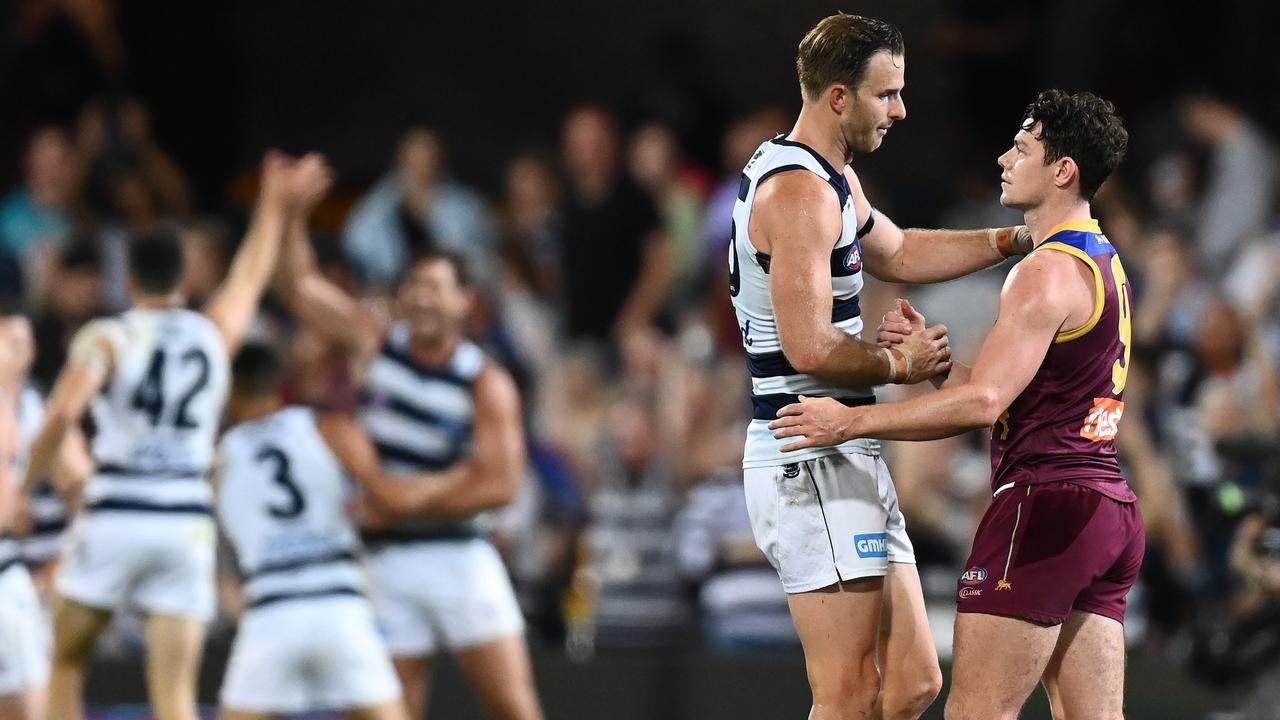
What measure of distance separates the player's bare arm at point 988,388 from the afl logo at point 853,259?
0.45 meters

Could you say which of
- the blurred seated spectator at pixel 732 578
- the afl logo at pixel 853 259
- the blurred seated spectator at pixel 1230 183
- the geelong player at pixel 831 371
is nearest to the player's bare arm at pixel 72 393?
the geelong player at pixel 831 371

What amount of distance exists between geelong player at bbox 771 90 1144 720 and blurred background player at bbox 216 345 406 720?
2.51m

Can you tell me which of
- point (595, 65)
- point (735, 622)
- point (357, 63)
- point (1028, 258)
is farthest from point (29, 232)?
point (1028, 258)

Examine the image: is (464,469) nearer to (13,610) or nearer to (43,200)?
(13,610)

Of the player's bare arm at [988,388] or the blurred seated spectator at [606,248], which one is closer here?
the player's bare arm at [988,388]

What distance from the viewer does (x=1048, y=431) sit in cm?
504

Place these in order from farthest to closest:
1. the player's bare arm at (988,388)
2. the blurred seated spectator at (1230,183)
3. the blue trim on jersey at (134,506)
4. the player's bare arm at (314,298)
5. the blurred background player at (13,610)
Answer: the blurred seated spectator at (1230,183), the player's bare arm at (314,298), the blue trim on jersey at (134,506), the blurred background player at (13,610), the player's bare arm at (988,388)

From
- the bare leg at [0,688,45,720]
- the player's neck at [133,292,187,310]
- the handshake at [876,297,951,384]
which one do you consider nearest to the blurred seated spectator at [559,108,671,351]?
the player's neck at [133,292,187,310]

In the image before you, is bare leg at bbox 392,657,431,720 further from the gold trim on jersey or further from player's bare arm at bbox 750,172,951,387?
the gold trim on jersey

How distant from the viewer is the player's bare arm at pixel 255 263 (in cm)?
759

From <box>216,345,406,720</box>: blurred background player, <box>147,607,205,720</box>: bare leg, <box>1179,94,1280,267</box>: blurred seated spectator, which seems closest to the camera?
<box>216,345,406,720</box>: blurred background player

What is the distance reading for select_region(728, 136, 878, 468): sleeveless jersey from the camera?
16.6 ft

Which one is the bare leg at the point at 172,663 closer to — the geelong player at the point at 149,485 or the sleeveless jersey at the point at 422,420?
the geelong player at the point at 149,485

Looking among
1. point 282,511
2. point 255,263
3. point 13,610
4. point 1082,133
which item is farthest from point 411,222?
point 1082,133
